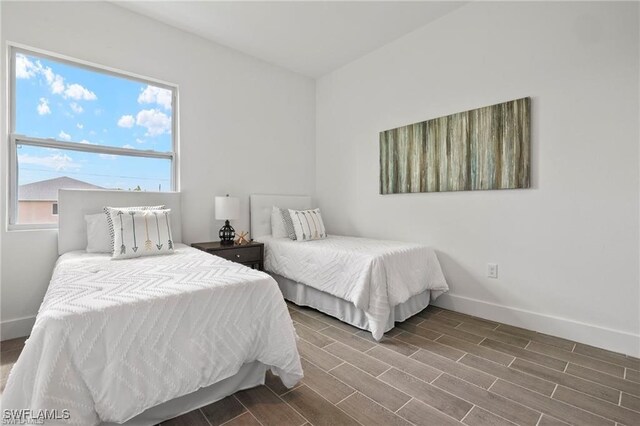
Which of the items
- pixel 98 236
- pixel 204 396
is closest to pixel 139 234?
pixel 98 236

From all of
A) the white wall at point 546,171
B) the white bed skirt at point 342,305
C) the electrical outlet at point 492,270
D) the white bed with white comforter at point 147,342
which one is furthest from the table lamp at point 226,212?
the electrical outlet at point 492,270

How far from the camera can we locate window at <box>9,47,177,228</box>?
2.40 meters

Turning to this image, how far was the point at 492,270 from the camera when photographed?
265 cm

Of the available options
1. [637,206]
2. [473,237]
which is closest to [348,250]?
[473,237]

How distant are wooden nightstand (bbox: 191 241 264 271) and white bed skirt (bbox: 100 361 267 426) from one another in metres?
1.47

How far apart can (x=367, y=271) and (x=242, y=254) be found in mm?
1418

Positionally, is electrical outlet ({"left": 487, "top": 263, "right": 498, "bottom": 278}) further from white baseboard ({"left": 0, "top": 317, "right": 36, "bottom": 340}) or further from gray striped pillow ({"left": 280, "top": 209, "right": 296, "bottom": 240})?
white baseboard ({"left": 0, "top": 317, "right": 36, "bottom": 340})

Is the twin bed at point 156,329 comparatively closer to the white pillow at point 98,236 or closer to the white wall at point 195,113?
the white pillow at point 98,236

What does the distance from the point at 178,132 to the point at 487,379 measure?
344 cm

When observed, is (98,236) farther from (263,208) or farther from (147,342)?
(263,208)

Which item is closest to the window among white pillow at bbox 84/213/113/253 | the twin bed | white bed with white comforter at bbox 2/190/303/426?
the twin bed

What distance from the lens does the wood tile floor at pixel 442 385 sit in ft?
4.72

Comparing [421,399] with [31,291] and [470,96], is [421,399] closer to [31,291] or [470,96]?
[470,96]

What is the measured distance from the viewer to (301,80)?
4270 millimetres
